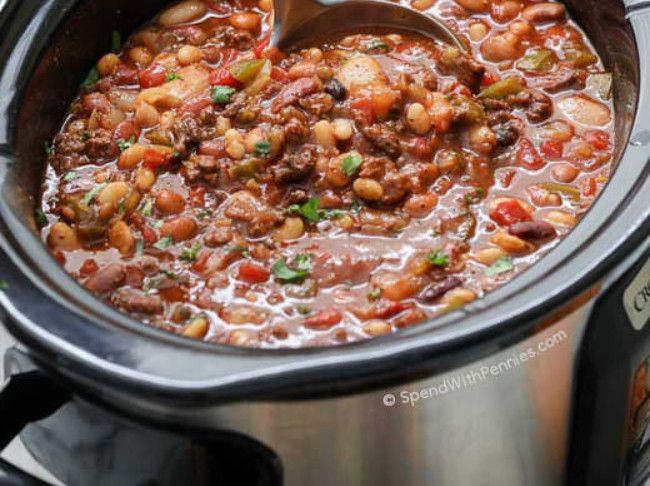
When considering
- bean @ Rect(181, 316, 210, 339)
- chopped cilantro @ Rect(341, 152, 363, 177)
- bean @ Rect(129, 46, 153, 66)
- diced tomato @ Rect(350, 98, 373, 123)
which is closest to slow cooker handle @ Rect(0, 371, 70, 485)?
bean @ Rect(181, 316, 210, 339)

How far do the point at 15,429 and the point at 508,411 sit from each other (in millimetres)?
1164

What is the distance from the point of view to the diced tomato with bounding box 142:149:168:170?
3445 mm

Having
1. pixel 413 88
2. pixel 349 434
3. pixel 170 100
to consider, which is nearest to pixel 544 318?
pixel 349 434

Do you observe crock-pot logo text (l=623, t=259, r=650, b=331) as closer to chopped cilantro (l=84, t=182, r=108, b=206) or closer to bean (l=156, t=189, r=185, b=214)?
bean (l=156, t=189, r=185, b=214)

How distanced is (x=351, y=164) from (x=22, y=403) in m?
1.15

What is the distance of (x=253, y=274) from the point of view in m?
3.13

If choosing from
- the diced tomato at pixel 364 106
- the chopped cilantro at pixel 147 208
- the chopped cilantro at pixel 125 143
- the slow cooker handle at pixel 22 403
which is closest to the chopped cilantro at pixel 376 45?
the diced tomato at pixel 364 106

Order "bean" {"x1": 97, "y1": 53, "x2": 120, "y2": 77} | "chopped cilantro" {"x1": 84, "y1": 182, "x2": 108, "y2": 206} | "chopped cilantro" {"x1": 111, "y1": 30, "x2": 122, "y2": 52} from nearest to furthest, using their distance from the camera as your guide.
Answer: "chopped cilantro" {"x1": 84, "y1": 182, "x2": 108, "y2": 206}
"bean" {"x1": 97, "y1": 53, "x2": 120, "y2": 77}
"chopped cilantro" {"x1": 111, "y1": 30, "x2": 122, "y2": 52}

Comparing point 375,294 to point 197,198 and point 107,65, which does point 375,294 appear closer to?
point 197,198

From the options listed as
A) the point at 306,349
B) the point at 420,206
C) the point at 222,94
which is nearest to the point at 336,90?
the point at 222,94

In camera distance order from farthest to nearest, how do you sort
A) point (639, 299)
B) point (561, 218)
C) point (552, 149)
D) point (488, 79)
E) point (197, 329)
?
1. point (488, 79)
2. point (552, 149)
3. point (561, 218)
4. point (197, 329)
5. point (639, 299)

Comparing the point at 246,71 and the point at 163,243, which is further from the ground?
the point at 246,71

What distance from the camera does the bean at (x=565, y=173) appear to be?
3.34 meters

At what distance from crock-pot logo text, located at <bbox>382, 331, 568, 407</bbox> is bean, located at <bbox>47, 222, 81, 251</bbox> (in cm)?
112
